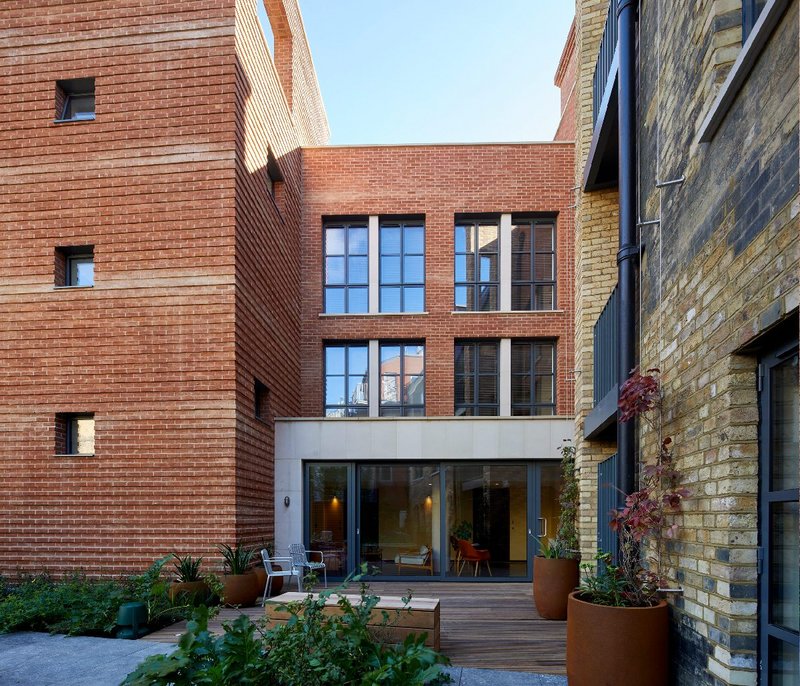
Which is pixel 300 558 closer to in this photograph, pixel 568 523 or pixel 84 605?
pixel 84 605

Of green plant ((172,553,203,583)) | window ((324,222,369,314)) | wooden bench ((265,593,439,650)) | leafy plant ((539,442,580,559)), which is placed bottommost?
green plant ((172,553,203,583))

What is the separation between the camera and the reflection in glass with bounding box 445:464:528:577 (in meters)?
12.8

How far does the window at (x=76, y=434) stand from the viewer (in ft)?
33.7

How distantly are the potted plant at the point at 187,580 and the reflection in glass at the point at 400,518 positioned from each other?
409 cm

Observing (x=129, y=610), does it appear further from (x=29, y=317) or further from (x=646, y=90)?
(x=646, y=90)

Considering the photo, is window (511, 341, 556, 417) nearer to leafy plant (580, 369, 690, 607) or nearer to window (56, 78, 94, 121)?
window (56, 78, 94, 121)

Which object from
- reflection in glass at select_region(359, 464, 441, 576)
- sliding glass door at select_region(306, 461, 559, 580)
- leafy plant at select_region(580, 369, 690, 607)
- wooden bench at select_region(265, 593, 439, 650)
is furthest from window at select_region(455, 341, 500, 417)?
leafy plant at select_region(580, 369, 690, 607)

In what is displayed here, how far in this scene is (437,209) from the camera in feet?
47.1

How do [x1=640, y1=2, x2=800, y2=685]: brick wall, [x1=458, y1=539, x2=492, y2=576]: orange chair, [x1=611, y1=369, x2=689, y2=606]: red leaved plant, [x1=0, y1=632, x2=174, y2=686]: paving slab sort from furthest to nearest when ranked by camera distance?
[x1=458, y1=539, x2=492, y2=576]: orange chair
[x1=0, y1=632, x2=174, y2=686]: paving slab
[x1=611, y1=369, x2=689, y2=606]: red leaved plant
[x1=640, y1=2, x2=800, y2=685]: brick wall

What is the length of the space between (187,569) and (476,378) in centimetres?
704

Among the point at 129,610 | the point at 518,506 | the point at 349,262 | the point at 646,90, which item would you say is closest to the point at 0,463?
the point at 129,610

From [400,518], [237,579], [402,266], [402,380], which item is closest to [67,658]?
[237,579]

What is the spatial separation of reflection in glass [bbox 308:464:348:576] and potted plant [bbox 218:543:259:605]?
3.22 m

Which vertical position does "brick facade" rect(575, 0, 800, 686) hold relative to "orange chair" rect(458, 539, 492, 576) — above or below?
above
